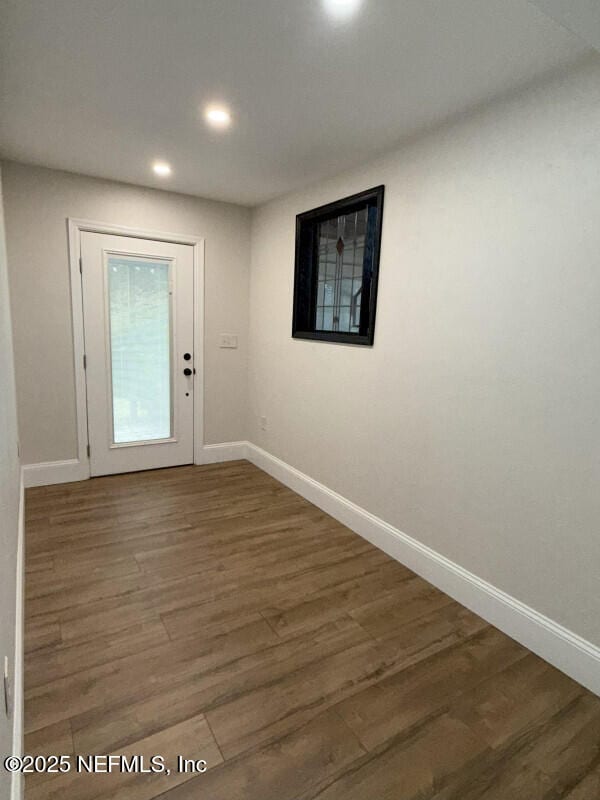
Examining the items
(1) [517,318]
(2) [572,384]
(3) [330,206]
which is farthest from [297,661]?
(3) [330,206]

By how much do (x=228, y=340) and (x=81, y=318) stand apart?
133 cm

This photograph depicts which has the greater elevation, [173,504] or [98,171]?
[98,171]

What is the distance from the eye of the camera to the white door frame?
3480 mm

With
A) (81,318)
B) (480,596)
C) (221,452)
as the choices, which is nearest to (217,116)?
(81,318)

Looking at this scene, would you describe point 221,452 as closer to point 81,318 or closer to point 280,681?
point 81,318

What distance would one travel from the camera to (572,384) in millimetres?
1811

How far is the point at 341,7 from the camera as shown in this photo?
4.84 ft

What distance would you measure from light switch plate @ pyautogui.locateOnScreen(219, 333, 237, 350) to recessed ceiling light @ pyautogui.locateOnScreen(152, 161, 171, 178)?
1.49 metres

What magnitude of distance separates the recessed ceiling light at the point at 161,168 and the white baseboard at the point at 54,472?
2.48m

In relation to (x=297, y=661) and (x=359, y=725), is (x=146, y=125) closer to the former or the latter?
(x=297, y=661)

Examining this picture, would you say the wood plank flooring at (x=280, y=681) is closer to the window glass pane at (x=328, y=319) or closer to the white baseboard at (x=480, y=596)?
the white baseboard at (x=480, y=596)

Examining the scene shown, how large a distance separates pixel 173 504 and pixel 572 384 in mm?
2817

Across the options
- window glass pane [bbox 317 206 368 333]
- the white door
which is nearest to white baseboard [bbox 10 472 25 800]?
the white door

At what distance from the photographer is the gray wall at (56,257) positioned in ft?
10.8
